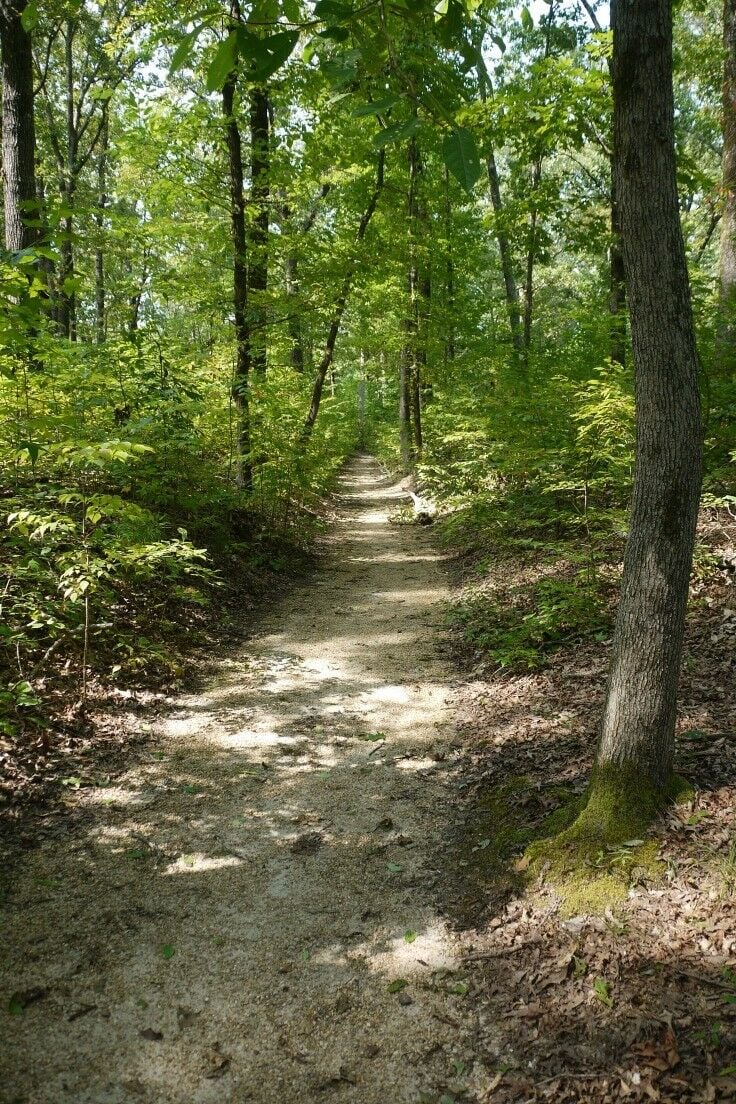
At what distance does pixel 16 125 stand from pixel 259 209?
3367 mm

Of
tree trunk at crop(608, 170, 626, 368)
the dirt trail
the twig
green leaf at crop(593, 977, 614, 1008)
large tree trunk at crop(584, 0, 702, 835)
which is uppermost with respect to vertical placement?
tree trunk at crop(608, 170, 626, 368)

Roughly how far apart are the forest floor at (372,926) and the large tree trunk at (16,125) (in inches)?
252

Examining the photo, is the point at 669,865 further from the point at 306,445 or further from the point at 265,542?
the point at 306,445

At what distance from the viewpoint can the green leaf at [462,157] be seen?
155 centimetres

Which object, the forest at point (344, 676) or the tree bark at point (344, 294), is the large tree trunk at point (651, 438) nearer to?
the forest at point (344, 676)

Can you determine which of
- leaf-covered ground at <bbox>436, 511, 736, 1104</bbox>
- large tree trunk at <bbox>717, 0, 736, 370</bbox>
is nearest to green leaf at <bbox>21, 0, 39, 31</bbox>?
leaf-covered ground at <bbox>436, 511, 736, 1104</bbox>

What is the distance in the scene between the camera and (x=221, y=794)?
14.0 feet

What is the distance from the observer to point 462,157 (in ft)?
5.15

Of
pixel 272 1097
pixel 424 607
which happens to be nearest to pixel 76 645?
pixel 272 1097

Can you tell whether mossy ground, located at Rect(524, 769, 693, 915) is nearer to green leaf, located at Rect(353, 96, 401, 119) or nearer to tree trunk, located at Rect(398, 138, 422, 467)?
green leaf, located at Rect(353, 96, 401, 119)

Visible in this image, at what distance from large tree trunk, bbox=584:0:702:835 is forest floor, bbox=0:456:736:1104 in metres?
0.39

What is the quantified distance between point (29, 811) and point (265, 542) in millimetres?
6692

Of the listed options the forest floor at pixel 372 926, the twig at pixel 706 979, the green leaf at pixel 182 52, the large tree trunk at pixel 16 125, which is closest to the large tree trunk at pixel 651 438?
the forest floor at pixel 372 926

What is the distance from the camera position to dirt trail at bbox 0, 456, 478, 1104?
A: 2.44 meters
